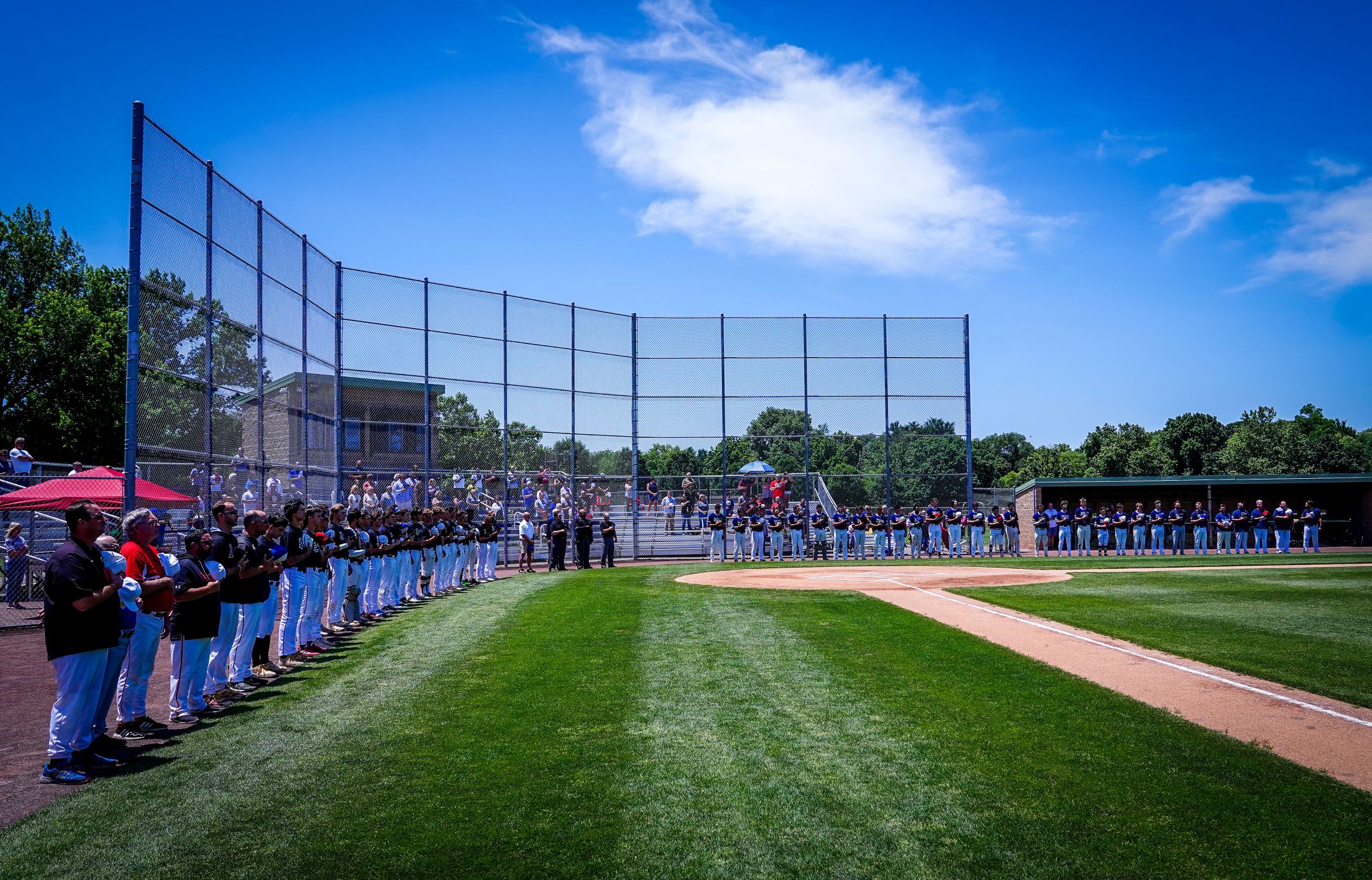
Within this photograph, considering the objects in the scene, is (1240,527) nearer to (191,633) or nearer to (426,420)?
(426,420)

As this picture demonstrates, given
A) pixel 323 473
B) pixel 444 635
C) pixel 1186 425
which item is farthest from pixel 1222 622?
pixel 1186 425

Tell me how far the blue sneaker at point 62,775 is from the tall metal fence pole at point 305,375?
452 inches

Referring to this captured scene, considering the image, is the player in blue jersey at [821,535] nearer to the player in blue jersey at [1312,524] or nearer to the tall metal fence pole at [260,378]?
the player in blue jersey at [1312,524]

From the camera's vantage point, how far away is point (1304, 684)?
854 centimetres

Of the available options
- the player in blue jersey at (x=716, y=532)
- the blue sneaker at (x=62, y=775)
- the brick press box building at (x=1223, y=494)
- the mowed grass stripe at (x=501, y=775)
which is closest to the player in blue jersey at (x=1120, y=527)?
the brick press box building at (x=1223, y=494)

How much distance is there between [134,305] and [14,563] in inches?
327

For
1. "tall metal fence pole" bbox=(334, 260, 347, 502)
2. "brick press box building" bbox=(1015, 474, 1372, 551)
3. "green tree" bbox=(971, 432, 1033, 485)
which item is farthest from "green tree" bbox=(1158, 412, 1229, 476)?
"tall metal fence pole" bbox=(334, 260, 347, 502)

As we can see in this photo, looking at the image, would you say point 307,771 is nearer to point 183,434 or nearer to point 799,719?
point 799,719

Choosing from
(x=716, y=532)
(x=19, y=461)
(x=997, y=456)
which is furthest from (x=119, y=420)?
(x=997, y=456)

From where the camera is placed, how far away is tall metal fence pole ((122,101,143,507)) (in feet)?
33.5

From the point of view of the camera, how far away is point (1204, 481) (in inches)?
1336

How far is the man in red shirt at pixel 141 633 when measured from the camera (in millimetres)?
7484

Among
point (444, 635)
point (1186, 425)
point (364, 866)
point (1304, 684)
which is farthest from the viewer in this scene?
point (1186, 425)

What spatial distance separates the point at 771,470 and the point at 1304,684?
22.8m
